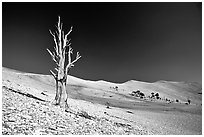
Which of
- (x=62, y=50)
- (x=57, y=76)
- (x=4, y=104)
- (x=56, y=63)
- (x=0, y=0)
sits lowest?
(x=4, y=104)

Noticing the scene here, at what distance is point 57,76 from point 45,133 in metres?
7.71

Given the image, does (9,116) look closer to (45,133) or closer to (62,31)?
(45,133)

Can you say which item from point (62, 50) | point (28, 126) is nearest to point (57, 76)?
point (62, 50)

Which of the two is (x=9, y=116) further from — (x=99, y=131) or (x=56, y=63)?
(x=56, y=63)

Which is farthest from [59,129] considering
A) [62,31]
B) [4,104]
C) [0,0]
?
[62,31]

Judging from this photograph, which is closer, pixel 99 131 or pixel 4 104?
pixel 99 131

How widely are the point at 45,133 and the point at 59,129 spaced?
95cm

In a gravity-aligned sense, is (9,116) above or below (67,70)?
below

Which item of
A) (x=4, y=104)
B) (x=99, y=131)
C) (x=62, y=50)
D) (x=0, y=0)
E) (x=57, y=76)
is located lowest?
(x=99, y=131)

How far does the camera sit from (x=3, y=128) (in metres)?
7.56

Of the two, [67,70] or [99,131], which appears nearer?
[99,131]

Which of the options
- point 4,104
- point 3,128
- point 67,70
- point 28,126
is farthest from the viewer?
point 67,70

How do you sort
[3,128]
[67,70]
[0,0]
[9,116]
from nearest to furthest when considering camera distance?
[3,128] → [9,116] → [0,0] → [67,70]

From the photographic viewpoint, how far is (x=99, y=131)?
31.9ft
